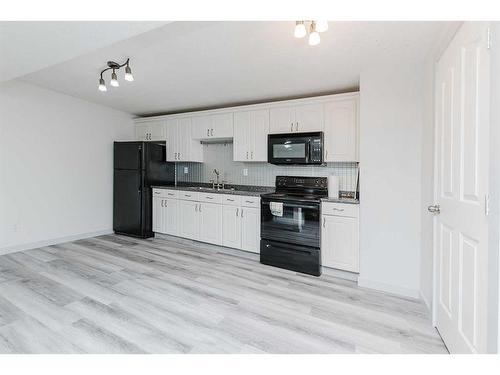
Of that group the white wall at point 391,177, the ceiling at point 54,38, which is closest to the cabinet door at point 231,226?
the white wall at point 391,177

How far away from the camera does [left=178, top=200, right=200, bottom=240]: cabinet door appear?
4176 mm

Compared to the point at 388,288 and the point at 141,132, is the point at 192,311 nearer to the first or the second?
the point at 388,288

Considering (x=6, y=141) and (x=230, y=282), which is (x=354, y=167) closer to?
(x=230, y=282)

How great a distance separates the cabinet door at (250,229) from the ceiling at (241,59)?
5.36 feet

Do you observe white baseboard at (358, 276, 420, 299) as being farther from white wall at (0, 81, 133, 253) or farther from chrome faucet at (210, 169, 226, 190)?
white wall at (0, 81, 133, 253)

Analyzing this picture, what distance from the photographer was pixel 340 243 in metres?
3.03

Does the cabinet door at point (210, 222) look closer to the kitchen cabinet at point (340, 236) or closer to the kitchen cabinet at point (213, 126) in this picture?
the kitchen cabinet at point (213, 126)

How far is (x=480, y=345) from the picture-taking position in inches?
52.6

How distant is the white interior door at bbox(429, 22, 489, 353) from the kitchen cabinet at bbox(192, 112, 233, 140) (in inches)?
105

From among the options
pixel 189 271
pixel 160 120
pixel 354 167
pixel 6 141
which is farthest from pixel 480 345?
pixel 6 141

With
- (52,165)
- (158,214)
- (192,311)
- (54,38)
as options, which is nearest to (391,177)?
(192,311)

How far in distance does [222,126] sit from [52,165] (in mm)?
2694

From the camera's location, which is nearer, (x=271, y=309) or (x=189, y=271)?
(x=271, y=309)

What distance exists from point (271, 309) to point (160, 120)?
12.5 feet
